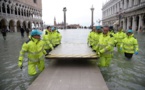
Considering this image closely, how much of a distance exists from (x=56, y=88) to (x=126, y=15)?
44516mm

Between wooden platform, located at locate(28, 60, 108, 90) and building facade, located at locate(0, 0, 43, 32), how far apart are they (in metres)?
36.9

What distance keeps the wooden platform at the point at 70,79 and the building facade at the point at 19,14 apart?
121 ft

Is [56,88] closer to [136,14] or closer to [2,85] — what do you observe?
[2,85]

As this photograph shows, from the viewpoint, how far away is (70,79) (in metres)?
4.12

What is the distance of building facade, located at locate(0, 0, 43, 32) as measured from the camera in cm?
4209

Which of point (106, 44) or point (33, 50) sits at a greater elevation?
point (106, 44)

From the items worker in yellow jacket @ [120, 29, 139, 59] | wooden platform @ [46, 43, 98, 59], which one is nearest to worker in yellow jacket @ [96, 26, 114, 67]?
wooden platform @ [46, 43, 98, 59]

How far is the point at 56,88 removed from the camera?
3.59m

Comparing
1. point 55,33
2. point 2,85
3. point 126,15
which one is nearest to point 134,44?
point 55,33

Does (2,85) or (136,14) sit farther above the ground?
(136,14)

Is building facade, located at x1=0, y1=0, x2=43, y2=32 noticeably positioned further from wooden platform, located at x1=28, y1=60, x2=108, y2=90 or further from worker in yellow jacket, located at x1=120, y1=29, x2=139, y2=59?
wooden platform, located at x1=28, y1=60, x2=108, y2=90

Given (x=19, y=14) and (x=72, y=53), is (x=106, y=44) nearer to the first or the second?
(x=72, y=53)

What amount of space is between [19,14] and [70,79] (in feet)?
174

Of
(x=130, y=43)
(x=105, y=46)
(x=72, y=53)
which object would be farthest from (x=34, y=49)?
(x=130, y=43)
